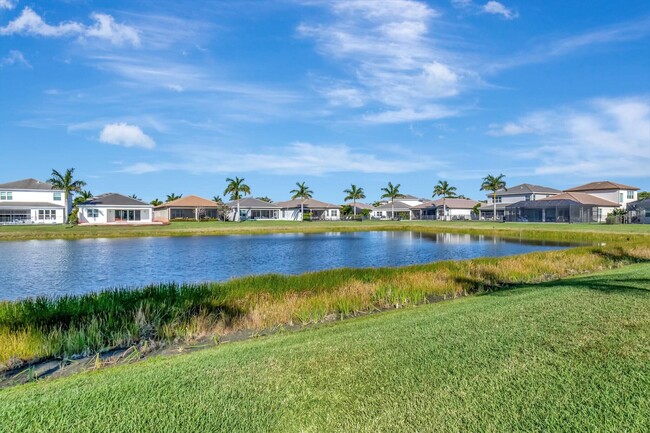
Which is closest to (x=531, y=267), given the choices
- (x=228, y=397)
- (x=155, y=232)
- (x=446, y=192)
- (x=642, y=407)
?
(x=642, y=407)

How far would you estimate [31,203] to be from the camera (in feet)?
218

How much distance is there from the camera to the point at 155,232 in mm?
51719

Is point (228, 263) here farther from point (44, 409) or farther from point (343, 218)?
point (343, 218)

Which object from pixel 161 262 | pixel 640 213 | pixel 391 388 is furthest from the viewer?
pixel 640 213

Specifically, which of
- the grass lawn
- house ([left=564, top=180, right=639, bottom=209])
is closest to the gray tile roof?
the grass lawn

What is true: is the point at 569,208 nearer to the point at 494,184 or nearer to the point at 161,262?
the point at 494,184

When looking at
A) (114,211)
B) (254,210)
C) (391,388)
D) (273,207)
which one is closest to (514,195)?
(273,207)

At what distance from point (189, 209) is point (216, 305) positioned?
249ft

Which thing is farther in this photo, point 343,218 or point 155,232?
point 343,218

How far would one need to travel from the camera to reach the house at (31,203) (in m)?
64.0

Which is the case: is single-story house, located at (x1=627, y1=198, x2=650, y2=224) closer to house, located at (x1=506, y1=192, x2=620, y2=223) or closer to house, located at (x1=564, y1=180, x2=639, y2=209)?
house, located at (x1=506, y1=192, x2=620, y2=223)

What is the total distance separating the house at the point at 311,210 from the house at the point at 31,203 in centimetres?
4159

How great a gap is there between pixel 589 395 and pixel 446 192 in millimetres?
93843

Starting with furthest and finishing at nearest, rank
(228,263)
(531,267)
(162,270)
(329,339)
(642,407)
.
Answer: (228,263) < (162,270) < (531,267) < (329,339) < (642,407)
